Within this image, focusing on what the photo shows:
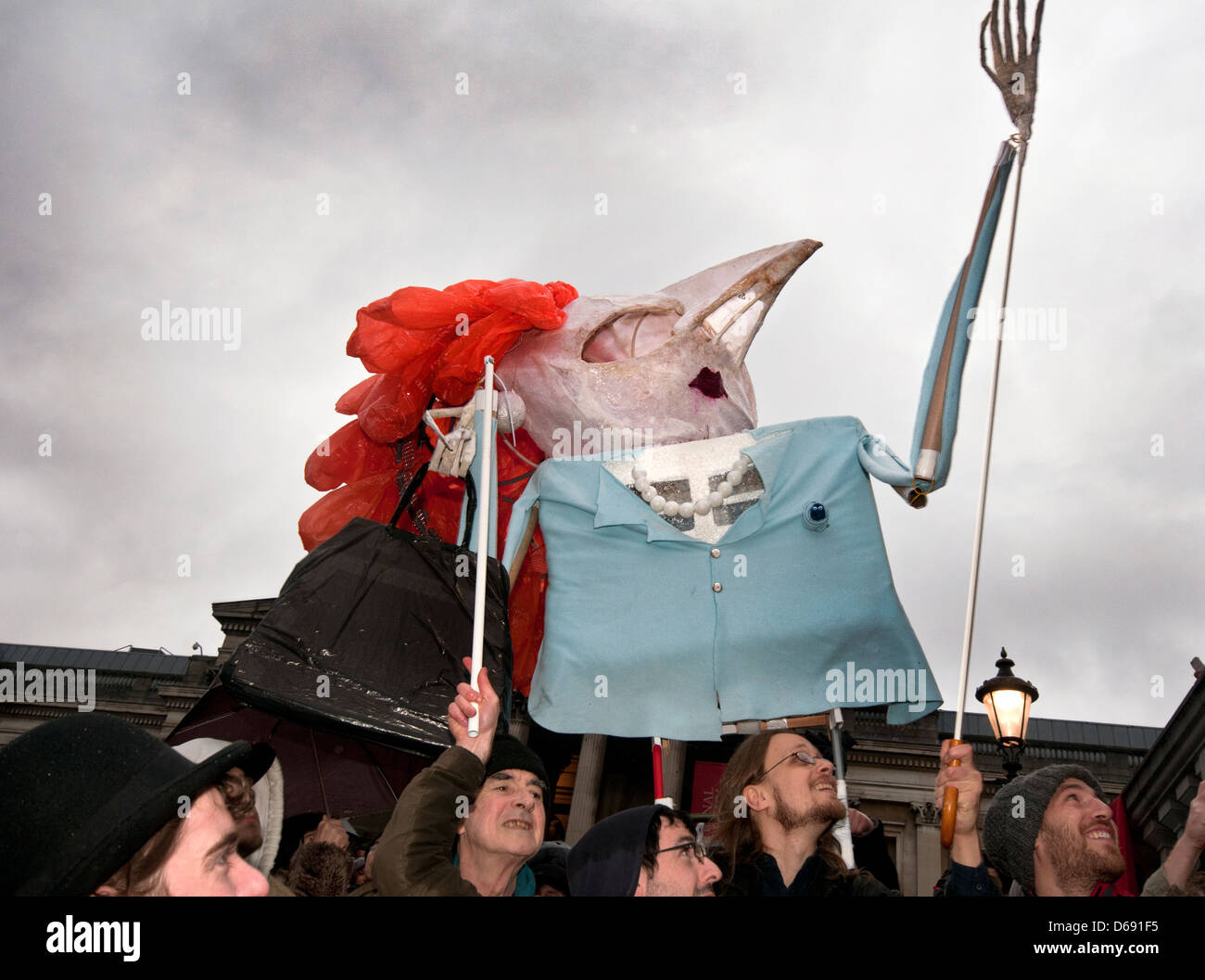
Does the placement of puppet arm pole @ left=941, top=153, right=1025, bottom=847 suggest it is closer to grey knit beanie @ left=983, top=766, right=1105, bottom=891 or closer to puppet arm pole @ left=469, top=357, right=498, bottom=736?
grey knit beanie @ left=983, top=766, right=1105, bottom=891

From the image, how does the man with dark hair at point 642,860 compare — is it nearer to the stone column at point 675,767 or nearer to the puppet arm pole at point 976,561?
the puppet arm pole at point 976,561

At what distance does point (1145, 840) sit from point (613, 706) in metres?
9.04

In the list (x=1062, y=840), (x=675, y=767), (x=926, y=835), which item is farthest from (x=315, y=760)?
(x=926, y=835)

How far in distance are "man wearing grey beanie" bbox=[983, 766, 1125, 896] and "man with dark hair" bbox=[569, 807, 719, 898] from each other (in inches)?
37.3

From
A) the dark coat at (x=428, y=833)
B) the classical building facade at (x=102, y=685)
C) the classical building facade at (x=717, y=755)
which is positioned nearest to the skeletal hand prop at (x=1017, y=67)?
the dark coat at (x=428, y=833)

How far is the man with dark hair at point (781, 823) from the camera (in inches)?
138

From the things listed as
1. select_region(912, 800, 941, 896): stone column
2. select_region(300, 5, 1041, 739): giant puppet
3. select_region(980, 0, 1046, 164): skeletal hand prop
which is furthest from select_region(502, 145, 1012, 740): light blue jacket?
select_region(912, 800, 941, 896): stone column

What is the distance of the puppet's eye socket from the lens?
4605 millimetres

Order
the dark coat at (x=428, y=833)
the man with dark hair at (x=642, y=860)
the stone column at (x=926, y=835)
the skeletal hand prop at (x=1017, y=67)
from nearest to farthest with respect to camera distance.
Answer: the dark coat at (x=428, y=833) < the man with dark hair at (x=642, y=860) < the skeletal hand prop at (x=1017, y=67) < the stone column at (x=926, y=835)

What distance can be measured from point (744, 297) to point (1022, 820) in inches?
85.5

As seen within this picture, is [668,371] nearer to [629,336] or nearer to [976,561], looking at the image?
[629,336]

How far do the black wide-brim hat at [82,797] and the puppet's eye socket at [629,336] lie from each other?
2.79 metres

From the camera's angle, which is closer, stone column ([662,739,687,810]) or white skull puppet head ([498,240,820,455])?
white skull puppet head ([498,240,820,455])

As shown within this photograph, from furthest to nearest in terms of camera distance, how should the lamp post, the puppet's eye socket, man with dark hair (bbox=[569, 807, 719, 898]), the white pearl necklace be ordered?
the lamp post < the puppet's eye socket < the white pearl necklace < man with dark hair (bbox=[569, 807, 719, 898])
